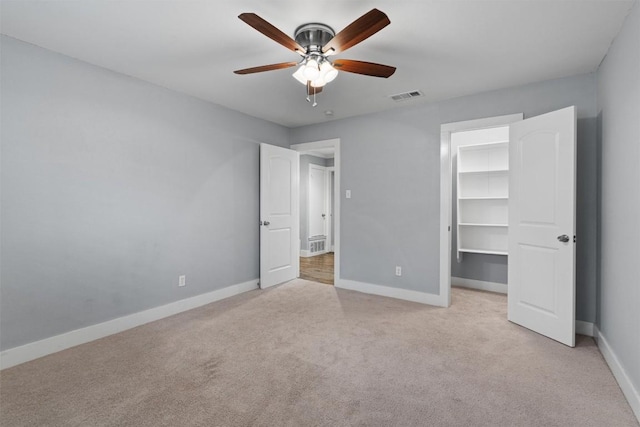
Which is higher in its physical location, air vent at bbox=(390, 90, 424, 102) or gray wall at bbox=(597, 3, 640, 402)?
air vent at bbox=(390, 90, 424, 102)

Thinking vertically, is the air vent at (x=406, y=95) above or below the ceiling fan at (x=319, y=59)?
above

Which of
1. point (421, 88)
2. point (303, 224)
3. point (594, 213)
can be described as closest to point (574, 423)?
point (594, 213)

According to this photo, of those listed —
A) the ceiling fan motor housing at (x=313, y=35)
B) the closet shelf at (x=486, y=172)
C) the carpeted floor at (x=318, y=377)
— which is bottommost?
the carpeted floor at (x=318, y=377)

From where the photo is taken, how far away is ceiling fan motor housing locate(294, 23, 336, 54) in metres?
2.22

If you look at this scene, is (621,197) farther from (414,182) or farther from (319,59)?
(319,59)

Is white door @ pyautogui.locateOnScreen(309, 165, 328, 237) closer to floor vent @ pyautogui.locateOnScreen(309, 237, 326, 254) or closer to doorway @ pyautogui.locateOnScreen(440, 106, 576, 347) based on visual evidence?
floor vent @ pyautogui.locateOnScreen(309, 237, 326, 254)

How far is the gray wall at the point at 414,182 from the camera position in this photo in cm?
302

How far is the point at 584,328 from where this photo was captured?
9.88 feet

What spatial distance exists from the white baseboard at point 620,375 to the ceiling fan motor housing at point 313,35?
2950 millimetres

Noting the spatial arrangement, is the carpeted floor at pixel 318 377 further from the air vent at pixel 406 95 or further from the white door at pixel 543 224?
the air vent at pixel 406 95

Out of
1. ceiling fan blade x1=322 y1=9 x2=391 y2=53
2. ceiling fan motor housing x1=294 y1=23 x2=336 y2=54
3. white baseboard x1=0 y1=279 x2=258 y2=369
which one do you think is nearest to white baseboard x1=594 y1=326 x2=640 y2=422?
ceiling fan blade x1=322 y1=9 x2=391 y2=53

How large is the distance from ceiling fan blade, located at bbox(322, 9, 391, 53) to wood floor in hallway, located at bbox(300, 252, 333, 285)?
3556mm

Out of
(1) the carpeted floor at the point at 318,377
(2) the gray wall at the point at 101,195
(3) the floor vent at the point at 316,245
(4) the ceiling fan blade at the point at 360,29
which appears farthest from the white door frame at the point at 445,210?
(3) the floor vent at the point at 316,245

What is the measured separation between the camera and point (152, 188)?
10.8 ft
